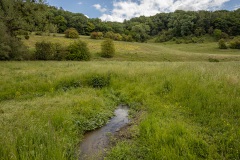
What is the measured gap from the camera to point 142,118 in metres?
6.26

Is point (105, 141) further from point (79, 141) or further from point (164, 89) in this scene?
point (164, 89)

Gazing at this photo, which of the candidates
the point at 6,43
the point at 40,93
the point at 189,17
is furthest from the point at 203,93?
the point at 189,17

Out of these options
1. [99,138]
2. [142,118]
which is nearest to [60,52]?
[142,118]

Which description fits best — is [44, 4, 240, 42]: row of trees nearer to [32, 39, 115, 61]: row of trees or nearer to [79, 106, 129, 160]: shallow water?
[32, 39, 115, 61]: row of trees

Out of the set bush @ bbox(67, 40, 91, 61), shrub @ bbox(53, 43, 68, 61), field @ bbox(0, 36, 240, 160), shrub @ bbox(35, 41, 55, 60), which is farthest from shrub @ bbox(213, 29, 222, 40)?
field @ bbox(0, 36, 240, 160)

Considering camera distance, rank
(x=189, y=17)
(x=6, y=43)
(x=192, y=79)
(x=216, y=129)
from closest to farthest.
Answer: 1. (x=216, y=129)
2. (x=192, y=79)
3. (x=6, y=43)
4. (x=189, y=17)

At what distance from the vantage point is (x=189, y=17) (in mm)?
102062

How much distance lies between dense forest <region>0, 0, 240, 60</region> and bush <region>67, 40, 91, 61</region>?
4472 millimetres

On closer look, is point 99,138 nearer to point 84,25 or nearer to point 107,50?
point 107,50

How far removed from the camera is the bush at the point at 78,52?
3138cm

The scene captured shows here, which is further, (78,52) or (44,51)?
(78,52)

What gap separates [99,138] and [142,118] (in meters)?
1.83

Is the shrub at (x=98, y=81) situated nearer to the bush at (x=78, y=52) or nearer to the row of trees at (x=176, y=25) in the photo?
the bush at (x=78, y=52)

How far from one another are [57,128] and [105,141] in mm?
1596
